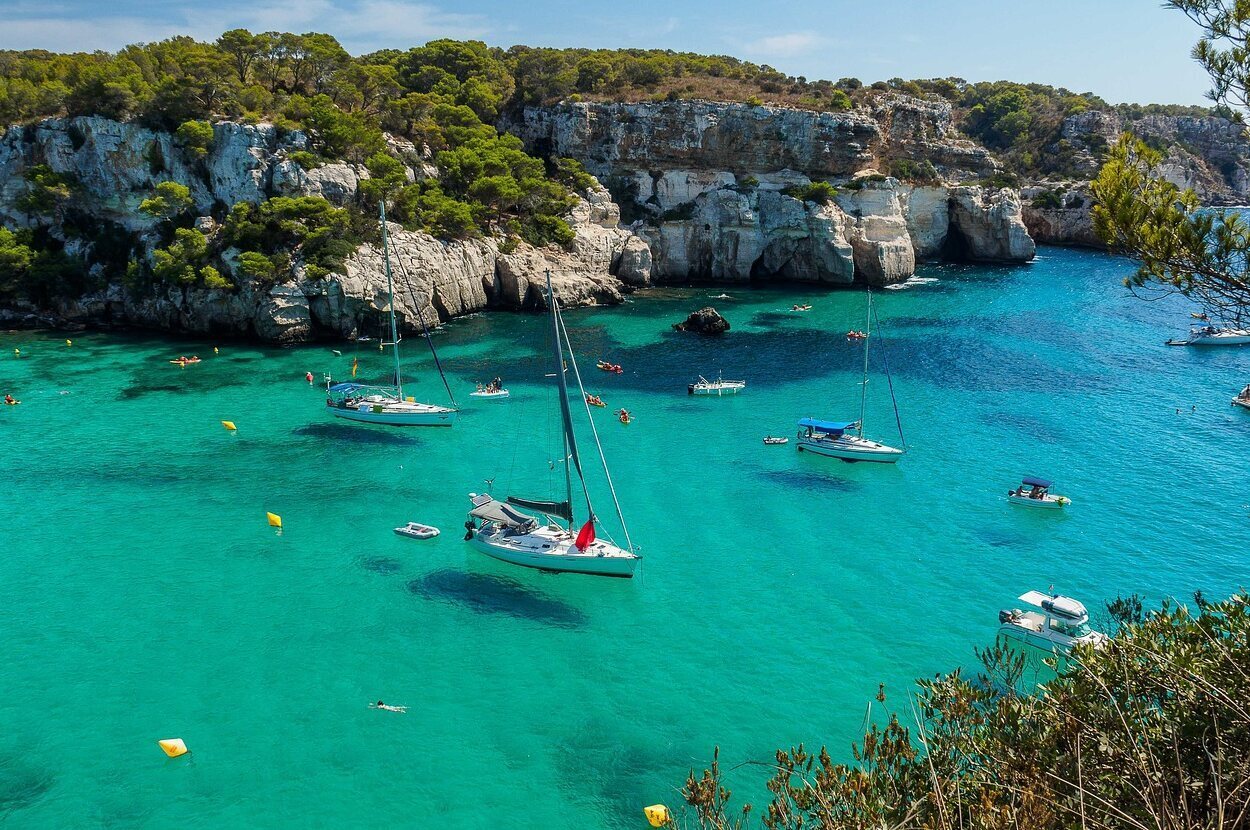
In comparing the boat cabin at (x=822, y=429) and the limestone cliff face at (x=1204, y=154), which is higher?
the limestone cliff face at (x=1204, y=154)

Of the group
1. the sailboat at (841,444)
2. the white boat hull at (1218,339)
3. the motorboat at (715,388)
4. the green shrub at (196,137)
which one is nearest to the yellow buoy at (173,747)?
the sailboat at (841,444)

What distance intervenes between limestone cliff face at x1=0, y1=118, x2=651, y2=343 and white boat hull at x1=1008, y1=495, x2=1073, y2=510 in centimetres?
4296

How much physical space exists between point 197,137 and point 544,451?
4289 centimetres

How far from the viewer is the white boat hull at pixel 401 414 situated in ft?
148

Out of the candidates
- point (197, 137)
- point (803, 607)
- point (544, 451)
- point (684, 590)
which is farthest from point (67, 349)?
point (803, 607)

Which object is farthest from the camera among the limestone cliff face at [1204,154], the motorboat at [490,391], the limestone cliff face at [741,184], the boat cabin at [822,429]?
the limestone cliff face at [1204,154]

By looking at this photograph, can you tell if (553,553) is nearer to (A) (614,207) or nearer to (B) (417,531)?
(B) (417,531)

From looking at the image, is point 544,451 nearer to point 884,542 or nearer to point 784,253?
point 884,542

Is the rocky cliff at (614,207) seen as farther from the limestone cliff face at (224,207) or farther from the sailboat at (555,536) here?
the sailboat at (555,536)

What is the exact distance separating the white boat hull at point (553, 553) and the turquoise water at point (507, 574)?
0.66 meters

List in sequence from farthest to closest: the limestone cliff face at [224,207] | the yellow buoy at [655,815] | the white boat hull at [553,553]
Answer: the limestone cliff face at [224,207] < the white boat hull at [553,553] < the yellow buoy at [655,815]

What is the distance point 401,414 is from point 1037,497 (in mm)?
32089

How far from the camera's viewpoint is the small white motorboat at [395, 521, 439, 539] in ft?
106

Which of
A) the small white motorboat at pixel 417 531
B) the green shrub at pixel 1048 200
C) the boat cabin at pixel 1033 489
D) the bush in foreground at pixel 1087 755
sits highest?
the green shrub at pixel 1048 200
